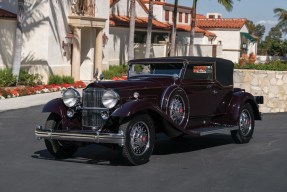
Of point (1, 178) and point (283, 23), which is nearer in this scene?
point (1, 178)

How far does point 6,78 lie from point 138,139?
14245 millimetres

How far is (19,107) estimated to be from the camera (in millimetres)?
18531

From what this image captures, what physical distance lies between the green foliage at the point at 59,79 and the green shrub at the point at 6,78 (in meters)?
3.49

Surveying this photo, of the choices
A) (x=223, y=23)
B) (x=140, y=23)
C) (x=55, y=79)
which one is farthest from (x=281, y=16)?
(x=55, y=79)

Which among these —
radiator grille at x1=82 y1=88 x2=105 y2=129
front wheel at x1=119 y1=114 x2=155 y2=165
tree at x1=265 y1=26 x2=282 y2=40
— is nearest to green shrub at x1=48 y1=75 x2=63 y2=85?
radiator grille at x1=82 y1=88 x2=105 y2=129

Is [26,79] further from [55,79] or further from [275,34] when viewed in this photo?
[275,34]

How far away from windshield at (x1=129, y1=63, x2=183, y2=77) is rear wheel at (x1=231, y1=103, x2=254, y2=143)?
1849 mm

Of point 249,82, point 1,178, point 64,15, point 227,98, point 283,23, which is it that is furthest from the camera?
point 283,23

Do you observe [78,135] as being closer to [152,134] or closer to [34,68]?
[152,134]

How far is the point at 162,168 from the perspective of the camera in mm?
8789

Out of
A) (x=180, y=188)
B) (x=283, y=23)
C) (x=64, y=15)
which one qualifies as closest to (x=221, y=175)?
(x=180, y=188)

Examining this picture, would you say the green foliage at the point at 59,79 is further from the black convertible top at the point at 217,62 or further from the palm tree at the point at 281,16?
the palm tree at the point at 281,16

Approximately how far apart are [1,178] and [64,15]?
2046cm

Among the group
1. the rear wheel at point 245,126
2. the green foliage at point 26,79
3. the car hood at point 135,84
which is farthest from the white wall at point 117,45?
the car hood at point 135,84
